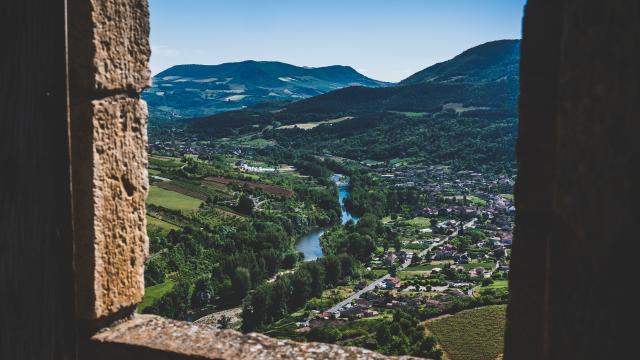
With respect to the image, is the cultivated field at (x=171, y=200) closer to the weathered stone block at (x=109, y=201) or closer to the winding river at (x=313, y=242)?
the winding river at (x=313, y=242)

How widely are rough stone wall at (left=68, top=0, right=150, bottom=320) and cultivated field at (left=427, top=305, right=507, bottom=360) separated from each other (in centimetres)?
2059

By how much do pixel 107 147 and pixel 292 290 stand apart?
39.2 metres

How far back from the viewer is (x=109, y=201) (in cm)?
217

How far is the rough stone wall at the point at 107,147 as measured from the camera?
2.06 metres

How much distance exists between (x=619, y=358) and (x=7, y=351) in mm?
2045

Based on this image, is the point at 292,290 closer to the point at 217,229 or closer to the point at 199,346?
the point at 217,229

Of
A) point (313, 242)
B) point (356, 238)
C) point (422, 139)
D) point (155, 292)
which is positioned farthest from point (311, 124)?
point (155, 292)

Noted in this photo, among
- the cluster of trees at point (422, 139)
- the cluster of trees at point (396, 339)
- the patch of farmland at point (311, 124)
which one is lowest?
the cluster of trees at point (396, 339)

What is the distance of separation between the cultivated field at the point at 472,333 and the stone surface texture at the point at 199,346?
803 inches

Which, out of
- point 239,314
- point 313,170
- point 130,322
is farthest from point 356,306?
point 313,170

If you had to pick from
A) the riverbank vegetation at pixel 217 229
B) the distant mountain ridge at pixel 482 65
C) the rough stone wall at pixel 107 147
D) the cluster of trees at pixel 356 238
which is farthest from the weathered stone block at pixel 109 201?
the distant mountain ridge at pixel 482 65

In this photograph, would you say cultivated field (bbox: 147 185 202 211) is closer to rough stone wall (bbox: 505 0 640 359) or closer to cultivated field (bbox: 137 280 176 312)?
cultivated field (bbox: 137 280 176 312)

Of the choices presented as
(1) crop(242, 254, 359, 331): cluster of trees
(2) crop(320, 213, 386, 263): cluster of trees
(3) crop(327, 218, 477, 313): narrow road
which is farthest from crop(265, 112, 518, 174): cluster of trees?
(1) crop(242, 254, 359, 331): cluster of trees

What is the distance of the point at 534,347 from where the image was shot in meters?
1.50
